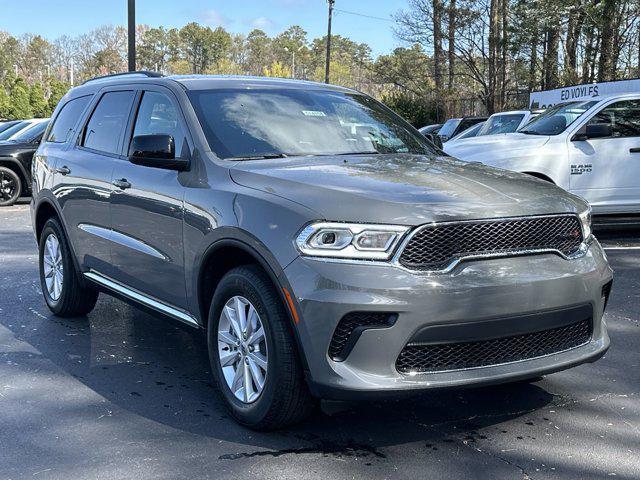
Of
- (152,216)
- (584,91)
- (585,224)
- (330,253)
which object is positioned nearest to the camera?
(330,253)

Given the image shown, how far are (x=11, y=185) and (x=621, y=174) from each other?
1101 cm

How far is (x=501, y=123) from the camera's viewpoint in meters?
17.5

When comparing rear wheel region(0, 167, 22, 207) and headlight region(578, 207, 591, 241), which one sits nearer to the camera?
headlight region(578, 207, 591, 241)

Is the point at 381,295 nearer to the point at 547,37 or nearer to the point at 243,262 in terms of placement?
the point at 243,262

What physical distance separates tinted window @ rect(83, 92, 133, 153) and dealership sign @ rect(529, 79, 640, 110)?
10.1m

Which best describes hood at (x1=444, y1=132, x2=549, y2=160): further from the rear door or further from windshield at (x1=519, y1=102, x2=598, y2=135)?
the rear door

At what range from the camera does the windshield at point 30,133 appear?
51.0ft

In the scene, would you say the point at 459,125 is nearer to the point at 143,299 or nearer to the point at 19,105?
the point at 143,299

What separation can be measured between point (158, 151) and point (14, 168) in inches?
465

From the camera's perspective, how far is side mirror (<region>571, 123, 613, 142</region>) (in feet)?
30.7

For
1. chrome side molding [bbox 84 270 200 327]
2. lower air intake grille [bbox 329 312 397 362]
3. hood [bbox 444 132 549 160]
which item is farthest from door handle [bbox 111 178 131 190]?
hood [bbox 444 132 549 160]

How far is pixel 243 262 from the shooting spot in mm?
3977

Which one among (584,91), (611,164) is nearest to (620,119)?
(611,164)

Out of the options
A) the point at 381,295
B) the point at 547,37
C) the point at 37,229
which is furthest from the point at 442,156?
the point at 547,37
